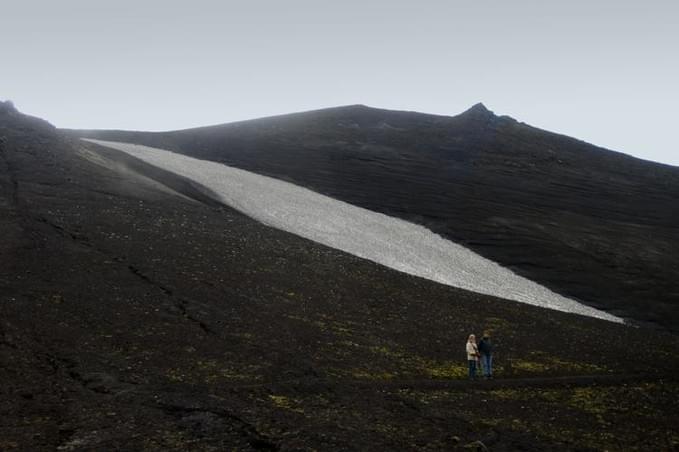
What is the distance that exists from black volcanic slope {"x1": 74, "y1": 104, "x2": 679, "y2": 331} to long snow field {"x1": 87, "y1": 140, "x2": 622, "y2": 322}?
218 centimetres

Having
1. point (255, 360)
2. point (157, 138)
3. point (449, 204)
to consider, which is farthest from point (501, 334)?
point (157, 138)

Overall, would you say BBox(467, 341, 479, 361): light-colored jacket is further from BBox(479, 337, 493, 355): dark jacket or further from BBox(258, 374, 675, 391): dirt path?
BBox(258, 374, 675, 391): dirt path

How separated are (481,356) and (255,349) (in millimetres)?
8221

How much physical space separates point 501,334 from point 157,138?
162ft

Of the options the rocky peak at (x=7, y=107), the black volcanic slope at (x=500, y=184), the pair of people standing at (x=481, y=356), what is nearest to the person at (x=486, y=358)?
the pair of people standing at (x=481, y=356)

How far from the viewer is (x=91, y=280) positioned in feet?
85.5

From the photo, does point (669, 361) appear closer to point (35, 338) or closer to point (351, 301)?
point (351, 301)

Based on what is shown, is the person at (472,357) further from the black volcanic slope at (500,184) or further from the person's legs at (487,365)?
the black volcanic slope at (500,184)

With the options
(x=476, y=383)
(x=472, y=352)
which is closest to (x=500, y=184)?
(x=472, y=352)

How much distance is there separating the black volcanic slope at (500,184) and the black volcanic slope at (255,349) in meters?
12.0

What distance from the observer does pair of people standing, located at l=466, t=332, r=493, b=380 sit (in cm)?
2388

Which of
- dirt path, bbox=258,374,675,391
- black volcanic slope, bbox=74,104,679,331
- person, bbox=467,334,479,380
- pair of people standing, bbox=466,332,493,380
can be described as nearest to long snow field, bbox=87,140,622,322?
black volcanic slope, bbox=74,104,679,331

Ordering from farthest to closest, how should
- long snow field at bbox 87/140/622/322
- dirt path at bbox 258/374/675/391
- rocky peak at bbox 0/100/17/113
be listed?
rocky peak at bbox 0/100/17/113 → long snow field at bbox 87/140/622/322 → dirt path at bbox 258/374/675/391

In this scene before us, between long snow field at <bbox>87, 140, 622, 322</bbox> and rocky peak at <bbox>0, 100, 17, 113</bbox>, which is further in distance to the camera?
rocky peak at <bbox>0, 100, 17, 113</bbox>
